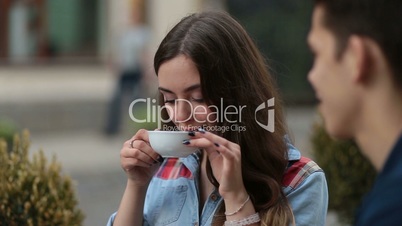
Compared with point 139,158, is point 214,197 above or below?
below

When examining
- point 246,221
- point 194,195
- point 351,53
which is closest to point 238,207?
point 246,221

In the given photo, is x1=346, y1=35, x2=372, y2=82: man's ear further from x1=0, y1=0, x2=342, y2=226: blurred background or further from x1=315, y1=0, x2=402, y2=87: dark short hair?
x1=0, y1=0, x2=342, y2=226: blurred background

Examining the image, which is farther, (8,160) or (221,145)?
(8,160)

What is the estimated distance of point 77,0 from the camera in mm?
14656

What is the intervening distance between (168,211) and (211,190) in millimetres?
160

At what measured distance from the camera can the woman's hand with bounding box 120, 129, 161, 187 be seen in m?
2.58

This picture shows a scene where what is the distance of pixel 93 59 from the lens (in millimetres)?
14609

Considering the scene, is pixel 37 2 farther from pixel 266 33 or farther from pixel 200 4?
pixel 266 33

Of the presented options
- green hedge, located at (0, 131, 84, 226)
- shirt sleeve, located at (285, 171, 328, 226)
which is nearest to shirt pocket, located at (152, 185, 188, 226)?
shirt sleeve, located at (285, 171, 328, 226)

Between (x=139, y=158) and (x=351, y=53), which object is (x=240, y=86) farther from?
(x=351, y=53)

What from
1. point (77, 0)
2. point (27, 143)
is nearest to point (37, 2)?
point (77, 0)

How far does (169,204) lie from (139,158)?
0.64 feet

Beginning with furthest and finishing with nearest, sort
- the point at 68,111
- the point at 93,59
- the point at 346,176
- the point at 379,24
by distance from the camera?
the point at 93,59, the point at 68,111, the point at 346,176, the point at 379,24

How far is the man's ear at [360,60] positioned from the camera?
150 centimetres
